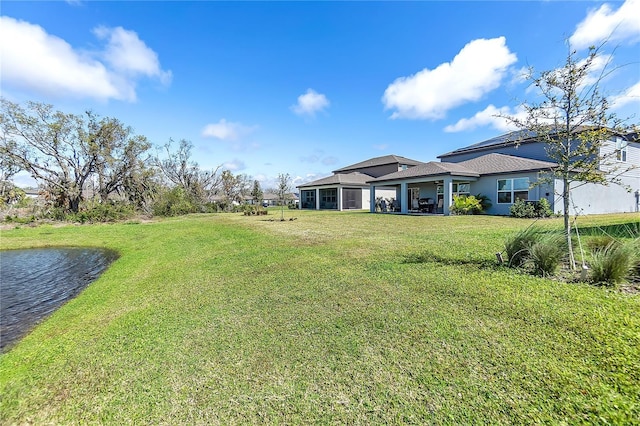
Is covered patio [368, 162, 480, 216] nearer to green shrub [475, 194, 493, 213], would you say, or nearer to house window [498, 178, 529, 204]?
green shrub [475, 194, 493, 213]

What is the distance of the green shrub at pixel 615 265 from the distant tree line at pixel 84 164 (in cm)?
2826

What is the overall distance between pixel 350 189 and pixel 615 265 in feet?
85.0

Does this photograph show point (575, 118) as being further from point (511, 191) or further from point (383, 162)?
point (383, 162)

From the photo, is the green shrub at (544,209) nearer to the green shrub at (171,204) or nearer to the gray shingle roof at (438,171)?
the gray shingle roof at (438,171)

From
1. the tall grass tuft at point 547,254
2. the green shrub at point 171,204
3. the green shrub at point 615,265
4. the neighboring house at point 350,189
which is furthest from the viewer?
the neighboring house at point 350,189

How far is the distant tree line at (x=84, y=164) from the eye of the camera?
20.9 metres

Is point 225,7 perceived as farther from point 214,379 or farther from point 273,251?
point 214,379

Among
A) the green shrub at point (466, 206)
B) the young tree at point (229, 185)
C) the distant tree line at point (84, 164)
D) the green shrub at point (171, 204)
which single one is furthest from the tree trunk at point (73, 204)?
the green shrub at point (466, 206)

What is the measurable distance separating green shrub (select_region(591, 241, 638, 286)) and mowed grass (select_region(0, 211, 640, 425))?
1.45 feet

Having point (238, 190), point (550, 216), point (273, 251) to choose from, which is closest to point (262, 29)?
point (273, 251)

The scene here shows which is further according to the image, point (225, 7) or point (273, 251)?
point (225, 7)

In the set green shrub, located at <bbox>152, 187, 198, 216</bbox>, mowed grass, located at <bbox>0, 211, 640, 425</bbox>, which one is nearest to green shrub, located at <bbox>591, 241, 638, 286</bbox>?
mowed grass, located at <bbox>0, 211, 640, 425</bbox>

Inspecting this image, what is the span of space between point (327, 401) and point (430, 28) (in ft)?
56.7

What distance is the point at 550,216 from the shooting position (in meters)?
15.0
